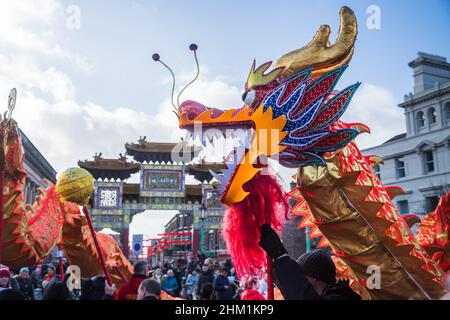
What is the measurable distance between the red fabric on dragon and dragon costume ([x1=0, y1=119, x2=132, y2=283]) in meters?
1.80

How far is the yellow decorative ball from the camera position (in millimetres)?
3684

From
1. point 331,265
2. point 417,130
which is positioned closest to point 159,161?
point 417,130

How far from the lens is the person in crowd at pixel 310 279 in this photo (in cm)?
175

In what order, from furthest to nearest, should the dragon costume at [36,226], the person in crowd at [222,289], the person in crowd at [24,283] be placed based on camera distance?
the person in crowd at [222,289] < the person in crowd at [24,283] < the dragon costume at [36,226]

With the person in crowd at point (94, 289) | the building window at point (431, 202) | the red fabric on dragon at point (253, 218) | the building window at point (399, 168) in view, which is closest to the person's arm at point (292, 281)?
the red fabric on dragon at point (253, 218)

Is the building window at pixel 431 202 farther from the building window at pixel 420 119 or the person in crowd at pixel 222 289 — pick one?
the person in crowd at pixel 222 289

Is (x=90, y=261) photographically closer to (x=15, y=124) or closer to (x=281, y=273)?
(x=15, y=124)

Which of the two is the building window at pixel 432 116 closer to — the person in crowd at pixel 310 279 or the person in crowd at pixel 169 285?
the person in crowd at pixel 169 285

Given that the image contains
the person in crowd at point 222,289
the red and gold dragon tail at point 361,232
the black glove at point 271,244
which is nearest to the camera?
the black glove at point 271,244

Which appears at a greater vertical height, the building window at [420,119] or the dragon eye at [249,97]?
the building window at [420,119]

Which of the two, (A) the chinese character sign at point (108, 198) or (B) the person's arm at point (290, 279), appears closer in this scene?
(B) the person's arm at point (290, 279)

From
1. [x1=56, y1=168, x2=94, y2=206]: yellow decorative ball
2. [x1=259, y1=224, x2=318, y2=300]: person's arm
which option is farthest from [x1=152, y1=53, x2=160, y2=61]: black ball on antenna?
[x1=56, y1=168, x2=94, y2=206]: yellow decorative ball

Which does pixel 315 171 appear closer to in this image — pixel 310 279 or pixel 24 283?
pixel 310 279

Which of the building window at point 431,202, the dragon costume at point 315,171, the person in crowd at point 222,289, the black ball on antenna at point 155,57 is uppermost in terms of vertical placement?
the building window at point 431,202
